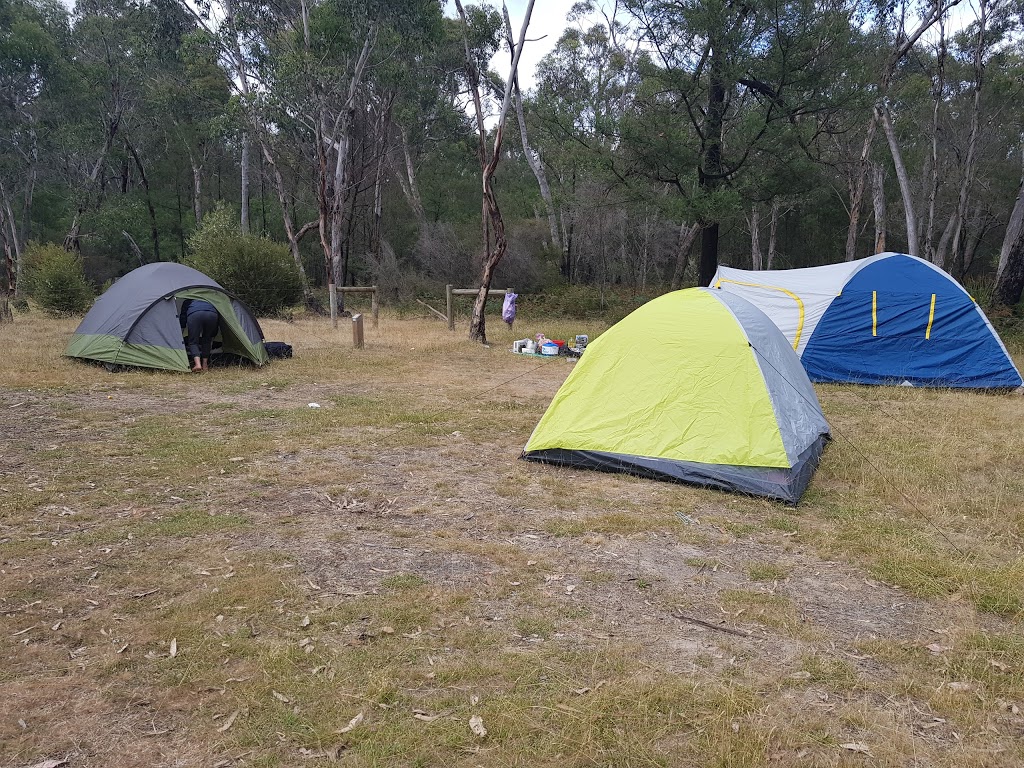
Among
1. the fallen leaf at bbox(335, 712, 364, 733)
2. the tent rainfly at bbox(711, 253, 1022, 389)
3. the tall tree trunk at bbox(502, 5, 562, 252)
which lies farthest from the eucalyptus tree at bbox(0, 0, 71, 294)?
the fallen leaf at bbox(335, 712, 364, 733)

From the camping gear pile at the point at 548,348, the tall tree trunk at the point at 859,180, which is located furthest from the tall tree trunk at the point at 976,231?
the camping gear pile at the point at 548,348

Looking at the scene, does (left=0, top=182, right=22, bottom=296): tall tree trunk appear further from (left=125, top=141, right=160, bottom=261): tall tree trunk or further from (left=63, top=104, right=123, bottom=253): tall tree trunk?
(left=125, top=141, right=160, bottom=261): tall tree trunk

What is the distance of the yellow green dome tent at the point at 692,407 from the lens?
17.4 feet

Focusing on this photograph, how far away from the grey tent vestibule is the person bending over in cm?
13

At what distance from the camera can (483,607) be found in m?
3.51

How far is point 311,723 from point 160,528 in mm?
2292

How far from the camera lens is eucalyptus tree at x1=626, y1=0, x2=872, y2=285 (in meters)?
15.0

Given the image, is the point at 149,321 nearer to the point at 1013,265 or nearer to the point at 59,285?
the point at 59,285

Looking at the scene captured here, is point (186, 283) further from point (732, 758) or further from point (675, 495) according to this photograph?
point (732, 758)

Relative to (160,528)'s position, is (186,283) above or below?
above

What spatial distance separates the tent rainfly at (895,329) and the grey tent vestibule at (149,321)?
8.25 m

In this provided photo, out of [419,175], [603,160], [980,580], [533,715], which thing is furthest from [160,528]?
[419,175]

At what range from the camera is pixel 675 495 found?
17.3ft

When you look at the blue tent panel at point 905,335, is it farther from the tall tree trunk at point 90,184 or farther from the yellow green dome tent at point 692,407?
the tall tree trunk at point 90,184
